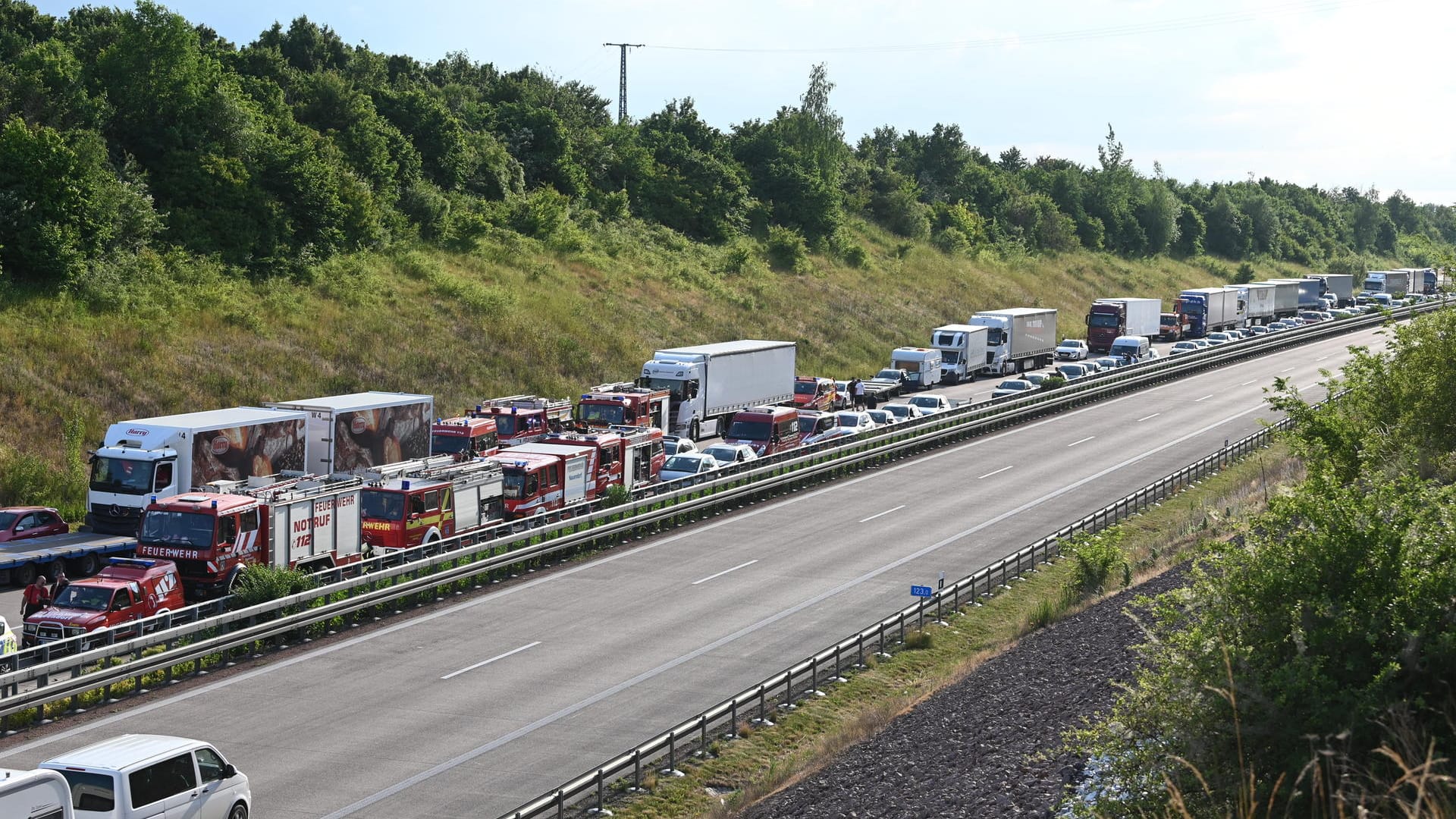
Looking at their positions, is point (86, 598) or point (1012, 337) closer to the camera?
point (86, 598)

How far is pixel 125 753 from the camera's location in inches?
642

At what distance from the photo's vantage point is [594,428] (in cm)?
4597

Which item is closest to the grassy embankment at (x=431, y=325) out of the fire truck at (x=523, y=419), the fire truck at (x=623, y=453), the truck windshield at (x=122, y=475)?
the truck windshield at (x=122, y=475)

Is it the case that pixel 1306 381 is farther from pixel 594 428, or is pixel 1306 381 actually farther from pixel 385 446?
pixel 385 446

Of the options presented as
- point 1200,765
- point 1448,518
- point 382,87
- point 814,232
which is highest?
point 382,87

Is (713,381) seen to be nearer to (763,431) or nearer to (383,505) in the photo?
(763,431)

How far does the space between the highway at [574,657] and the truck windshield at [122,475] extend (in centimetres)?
938

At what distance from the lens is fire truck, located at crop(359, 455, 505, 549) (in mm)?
31406

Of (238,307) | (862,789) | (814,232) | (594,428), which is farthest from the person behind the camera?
(814,232)

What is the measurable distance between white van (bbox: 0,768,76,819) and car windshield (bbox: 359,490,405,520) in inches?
661

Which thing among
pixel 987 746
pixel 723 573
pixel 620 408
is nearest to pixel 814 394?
pixel 620 408

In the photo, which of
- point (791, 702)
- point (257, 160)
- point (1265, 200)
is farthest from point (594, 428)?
point (1265, 200)

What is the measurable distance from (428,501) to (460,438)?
10.4 m

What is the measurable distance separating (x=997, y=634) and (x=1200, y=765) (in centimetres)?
1538
